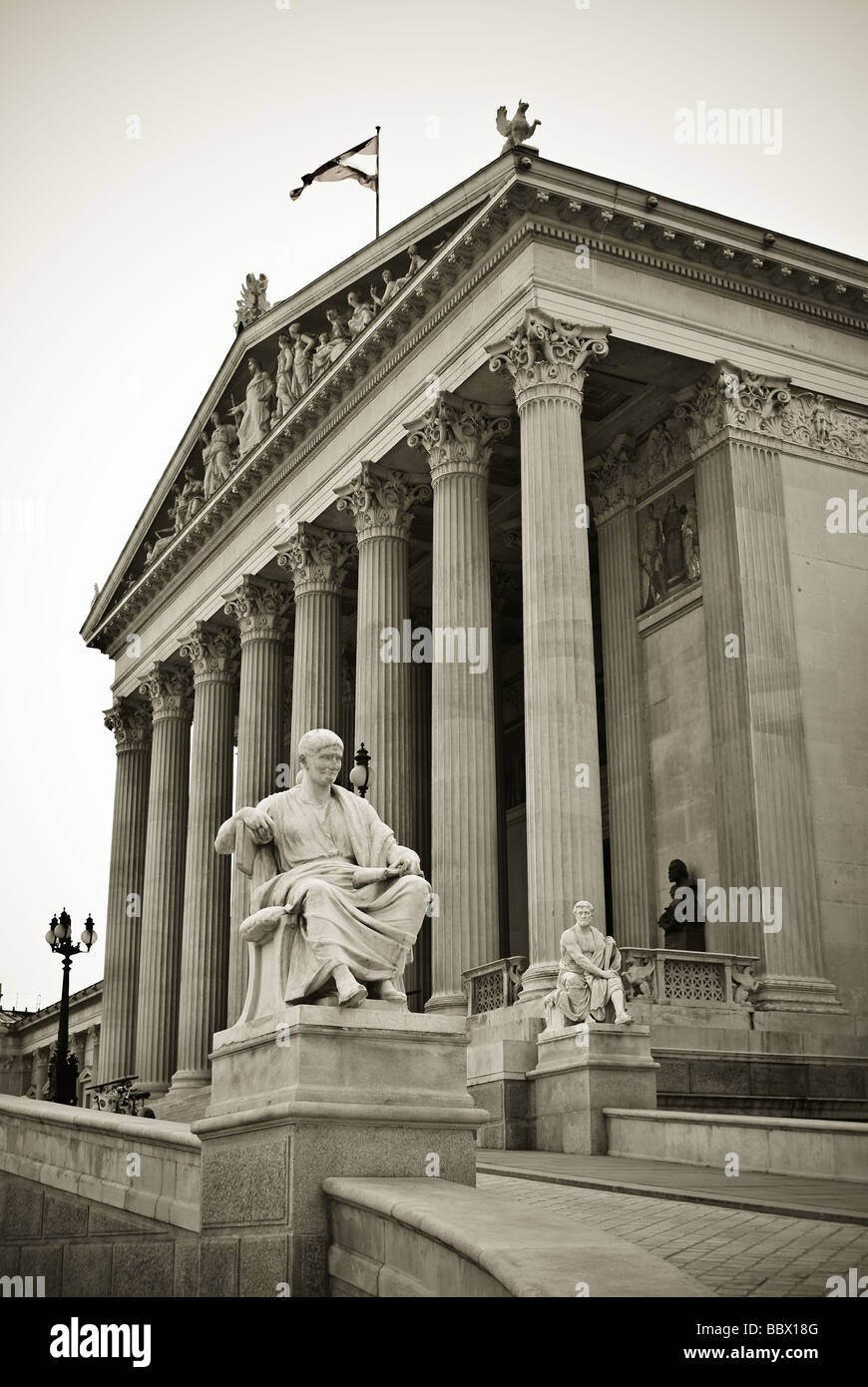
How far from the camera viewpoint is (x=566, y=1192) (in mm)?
14195

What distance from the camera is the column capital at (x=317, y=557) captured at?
129 ft

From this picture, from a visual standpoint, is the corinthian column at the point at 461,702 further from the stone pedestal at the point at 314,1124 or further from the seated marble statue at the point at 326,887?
the stone pedestal at the point at 314,1124

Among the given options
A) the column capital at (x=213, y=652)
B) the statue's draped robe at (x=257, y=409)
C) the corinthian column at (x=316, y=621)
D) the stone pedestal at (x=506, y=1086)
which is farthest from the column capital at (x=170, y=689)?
the stone pedestal at (x=506, y=1086)

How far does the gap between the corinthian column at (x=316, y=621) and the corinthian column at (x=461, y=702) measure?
683 cm

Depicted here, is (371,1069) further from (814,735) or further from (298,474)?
(298,474)

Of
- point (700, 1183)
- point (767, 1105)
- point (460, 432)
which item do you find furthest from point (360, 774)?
point (700, 1183)

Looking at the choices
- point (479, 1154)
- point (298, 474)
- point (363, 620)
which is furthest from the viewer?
point (298, 474)

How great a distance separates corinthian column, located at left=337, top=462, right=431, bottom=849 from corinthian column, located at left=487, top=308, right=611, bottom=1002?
20.0 ft

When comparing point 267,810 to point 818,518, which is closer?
point 267,810

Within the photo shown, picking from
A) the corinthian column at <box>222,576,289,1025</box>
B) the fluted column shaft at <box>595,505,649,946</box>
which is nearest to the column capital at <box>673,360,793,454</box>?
the fluted column shaft at <box>595,505,649,946</box>

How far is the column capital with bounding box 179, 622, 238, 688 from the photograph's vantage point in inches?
1826

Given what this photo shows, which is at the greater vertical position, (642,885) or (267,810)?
(642,885)

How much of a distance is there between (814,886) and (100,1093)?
26.0 m
